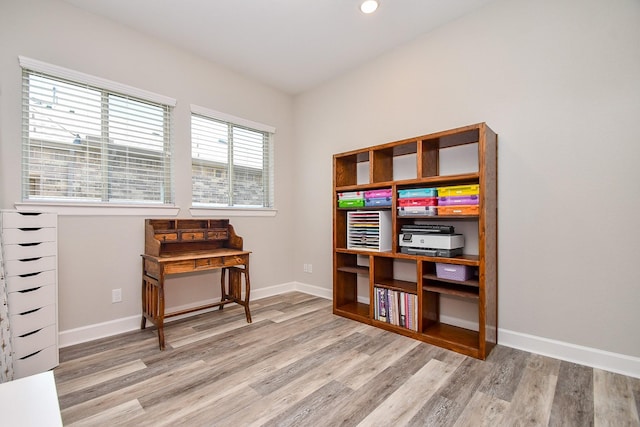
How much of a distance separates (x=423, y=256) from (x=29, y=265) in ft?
8.95

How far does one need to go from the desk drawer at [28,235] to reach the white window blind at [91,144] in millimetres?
478

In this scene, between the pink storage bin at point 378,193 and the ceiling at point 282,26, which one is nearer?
the ceiling at point 282,26

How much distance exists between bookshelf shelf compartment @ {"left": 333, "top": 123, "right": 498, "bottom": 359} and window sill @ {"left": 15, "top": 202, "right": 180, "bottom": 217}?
66.4 inches

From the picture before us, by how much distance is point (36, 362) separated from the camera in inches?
75.3

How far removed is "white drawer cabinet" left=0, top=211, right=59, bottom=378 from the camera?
1848 millimetres

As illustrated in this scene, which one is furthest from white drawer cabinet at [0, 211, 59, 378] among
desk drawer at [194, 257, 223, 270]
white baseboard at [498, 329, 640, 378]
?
white baseboard at [498, 329, 640, 378]

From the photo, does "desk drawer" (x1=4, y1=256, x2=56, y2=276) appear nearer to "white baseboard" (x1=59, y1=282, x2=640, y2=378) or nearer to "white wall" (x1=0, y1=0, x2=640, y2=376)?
"white wall" (x1=0, y1=0, x2=640, y2=376)

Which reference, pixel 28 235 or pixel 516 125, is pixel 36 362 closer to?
pixel 28 235

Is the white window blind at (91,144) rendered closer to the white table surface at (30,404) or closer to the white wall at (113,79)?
the white wall at (113,79)

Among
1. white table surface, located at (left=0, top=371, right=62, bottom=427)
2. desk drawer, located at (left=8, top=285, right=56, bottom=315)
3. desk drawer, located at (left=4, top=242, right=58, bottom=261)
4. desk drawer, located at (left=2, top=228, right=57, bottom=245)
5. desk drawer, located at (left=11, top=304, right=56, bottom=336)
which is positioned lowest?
desk drawer, located at (left=11, top=304, right=56, bottom=336)

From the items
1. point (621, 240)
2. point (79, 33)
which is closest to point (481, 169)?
point (621, 240)

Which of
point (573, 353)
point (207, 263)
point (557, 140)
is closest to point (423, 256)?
point (573, 353)

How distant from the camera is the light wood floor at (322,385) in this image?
1.51m

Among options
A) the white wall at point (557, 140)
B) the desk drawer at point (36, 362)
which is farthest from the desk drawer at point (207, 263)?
the white wall at point (557, 140)
